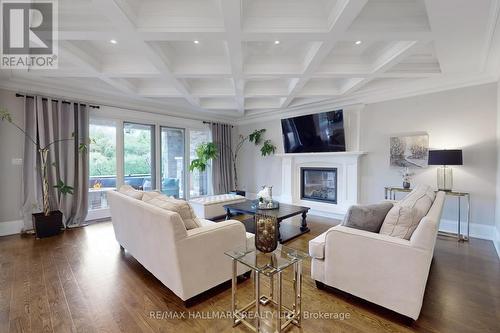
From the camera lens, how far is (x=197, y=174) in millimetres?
6609

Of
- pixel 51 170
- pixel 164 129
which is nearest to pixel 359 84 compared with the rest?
pixel 164 129

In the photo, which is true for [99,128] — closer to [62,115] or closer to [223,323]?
[62,115]

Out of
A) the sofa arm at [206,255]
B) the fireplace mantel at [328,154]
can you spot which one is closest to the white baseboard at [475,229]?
the fireplace mantel at [328,154]

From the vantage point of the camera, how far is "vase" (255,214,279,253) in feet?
5.74

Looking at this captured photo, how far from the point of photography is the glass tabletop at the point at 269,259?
1.60 m

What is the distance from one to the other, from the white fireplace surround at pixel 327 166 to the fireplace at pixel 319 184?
0.33 feet

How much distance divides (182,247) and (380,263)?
1.63m

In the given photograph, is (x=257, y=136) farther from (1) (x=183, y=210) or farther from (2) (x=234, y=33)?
(1) (x=183, y=210)

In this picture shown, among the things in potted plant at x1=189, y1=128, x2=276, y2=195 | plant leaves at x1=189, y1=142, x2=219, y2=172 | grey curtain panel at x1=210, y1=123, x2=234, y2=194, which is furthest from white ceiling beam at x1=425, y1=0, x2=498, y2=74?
grey curtain panel at x1=210, y1=123, x2=234, y2=194

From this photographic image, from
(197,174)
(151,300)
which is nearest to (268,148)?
(197,174)

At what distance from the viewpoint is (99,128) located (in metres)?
4.77

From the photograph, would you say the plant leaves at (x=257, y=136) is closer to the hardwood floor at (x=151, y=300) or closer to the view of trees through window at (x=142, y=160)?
the view of trees through window at (x=142, y=160)

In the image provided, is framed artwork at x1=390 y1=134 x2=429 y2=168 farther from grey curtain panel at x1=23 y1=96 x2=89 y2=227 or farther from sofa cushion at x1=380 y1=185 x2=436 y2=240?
grey curtain panel at x1=23 y1=96 x2=89 y2=227

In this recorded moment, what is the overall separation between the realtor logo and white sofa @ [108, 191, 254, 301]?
2.07m
